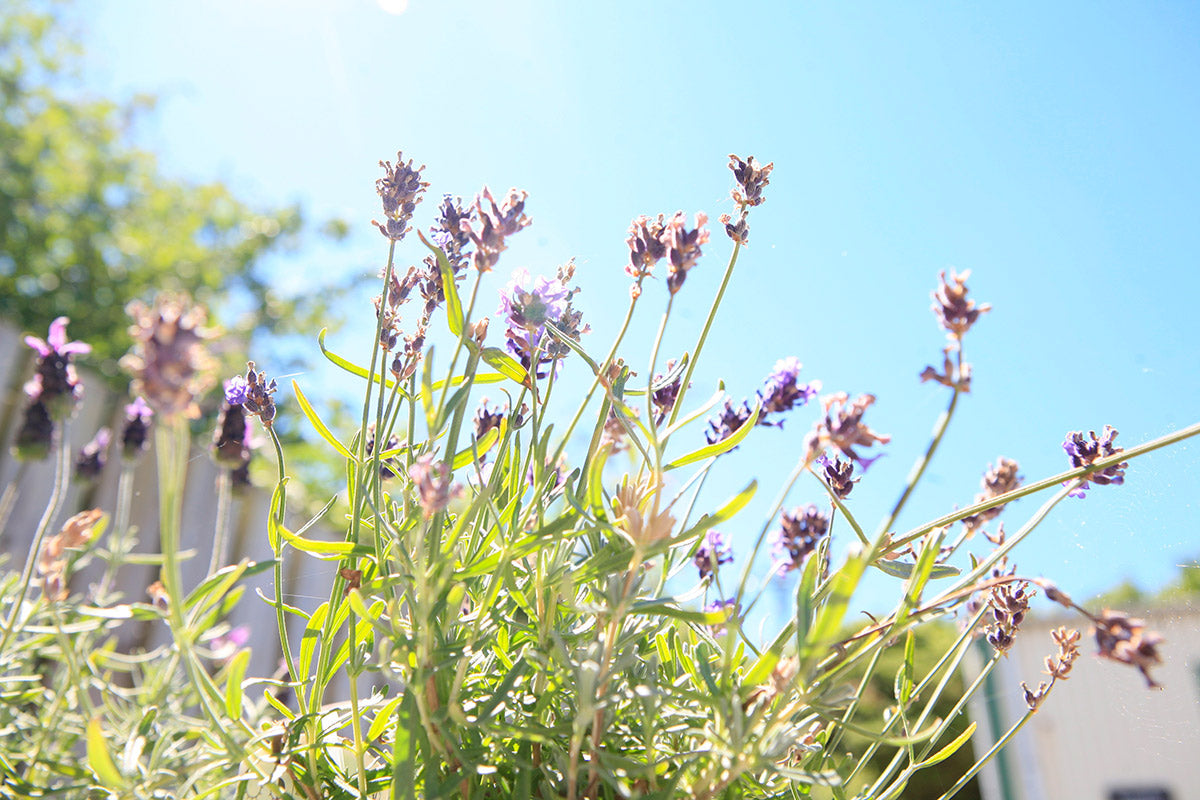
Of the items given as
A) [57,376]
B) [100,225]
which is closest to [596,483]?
[57,376]

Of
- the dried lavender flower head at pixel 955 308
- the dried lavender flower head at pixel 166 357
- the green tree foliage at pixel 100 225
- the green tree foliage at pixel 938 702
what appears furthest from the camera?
the green tree foliage at pixel 100 225

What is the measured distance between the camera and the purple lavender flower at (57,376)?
0.81m

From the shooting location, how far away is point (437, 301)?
62 cm

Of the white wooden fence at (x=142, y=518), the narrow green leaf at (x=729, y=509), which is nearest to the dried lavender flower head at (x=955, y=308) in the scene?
the narrow green leaf at (x=729, y=509)

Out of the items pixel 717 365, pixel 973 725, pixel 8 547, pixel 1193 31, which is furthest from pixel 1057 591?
pixel 8 547

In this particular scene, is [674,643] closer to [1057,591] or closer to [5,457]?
[1057,591]

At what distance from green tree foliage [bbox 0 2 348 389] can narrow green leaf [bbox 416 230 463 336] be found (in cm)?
517

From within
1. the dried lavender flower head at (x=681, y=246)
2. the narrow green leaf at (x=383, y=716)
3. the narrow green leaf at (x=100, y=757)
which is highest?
the dried lavender flower head at (x=681, y=246)

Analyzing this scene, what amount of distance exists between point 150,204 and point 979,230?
691 centimetres

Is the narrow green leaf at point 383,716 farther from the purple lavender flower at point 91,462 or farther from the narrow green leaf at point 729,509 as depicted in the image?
the purple lavender flower at point 91,462

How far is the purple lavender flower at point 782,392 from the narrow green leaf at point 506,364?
0.18 m

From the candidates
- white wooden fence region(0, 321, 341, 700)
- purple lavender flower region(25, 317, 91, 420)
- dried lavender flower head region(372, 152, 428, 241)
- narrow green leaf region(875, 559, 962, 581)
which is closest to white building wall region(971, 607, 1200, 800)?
narrow green leaf region(875, 559, 962, 581)

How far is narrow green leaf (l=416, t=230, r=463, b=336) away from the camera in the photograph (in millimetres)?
488

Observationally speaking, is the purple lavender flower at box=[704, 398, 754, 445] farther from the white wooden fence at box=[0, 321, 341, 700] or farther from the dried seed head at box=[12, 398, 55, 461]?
the white wooden fence at box=[0, 321, 341, 700]
